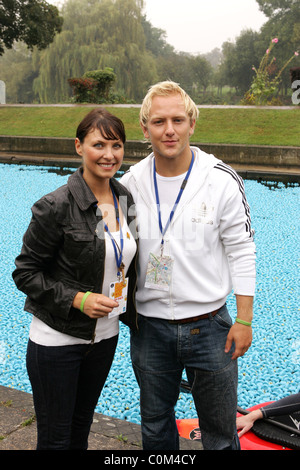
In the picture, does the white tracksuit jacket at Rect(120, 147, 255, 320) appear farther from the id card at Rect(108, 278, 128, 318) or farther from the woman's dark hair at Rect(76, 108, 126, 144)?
the woman's dark hair at Rect(76, 108, 126, 144)

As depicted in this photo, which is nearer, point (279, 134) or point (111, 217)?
point (111, 217)

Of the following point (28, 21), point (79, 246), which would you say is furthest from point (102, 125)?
point (28, 21)

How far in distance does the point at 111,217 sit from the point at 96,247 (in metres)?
0.16

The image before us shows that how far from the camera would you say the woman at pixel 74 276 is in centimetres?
154

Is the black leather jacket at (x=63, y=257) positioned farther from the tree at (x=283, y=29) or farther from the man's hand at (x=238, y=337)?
the tree at (x=283, y=29)

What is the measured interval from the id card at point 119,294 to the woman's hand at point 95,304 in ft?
Answer: 0.28

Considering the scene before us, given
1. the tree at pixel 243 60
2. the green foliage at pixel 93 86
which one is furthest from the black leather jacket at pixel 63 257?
the tree at pixel 243 60

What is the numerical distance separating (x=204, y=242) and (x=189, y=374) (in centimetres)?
50

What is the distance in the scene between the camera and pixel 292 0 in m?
47.3

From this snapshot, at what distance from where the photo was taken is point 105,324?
166 centimetres

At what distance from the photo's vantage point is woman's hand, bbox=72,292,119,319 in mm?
1516

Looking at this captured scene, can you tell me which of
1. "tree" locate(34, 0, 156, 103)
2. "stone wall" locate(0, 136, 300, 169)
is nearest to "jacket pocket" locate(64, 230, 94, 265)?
"stone wall" locate(0, 136, 300, 169)

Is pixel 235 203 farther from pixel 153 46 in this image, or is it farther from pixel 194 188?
pixel 153 46
